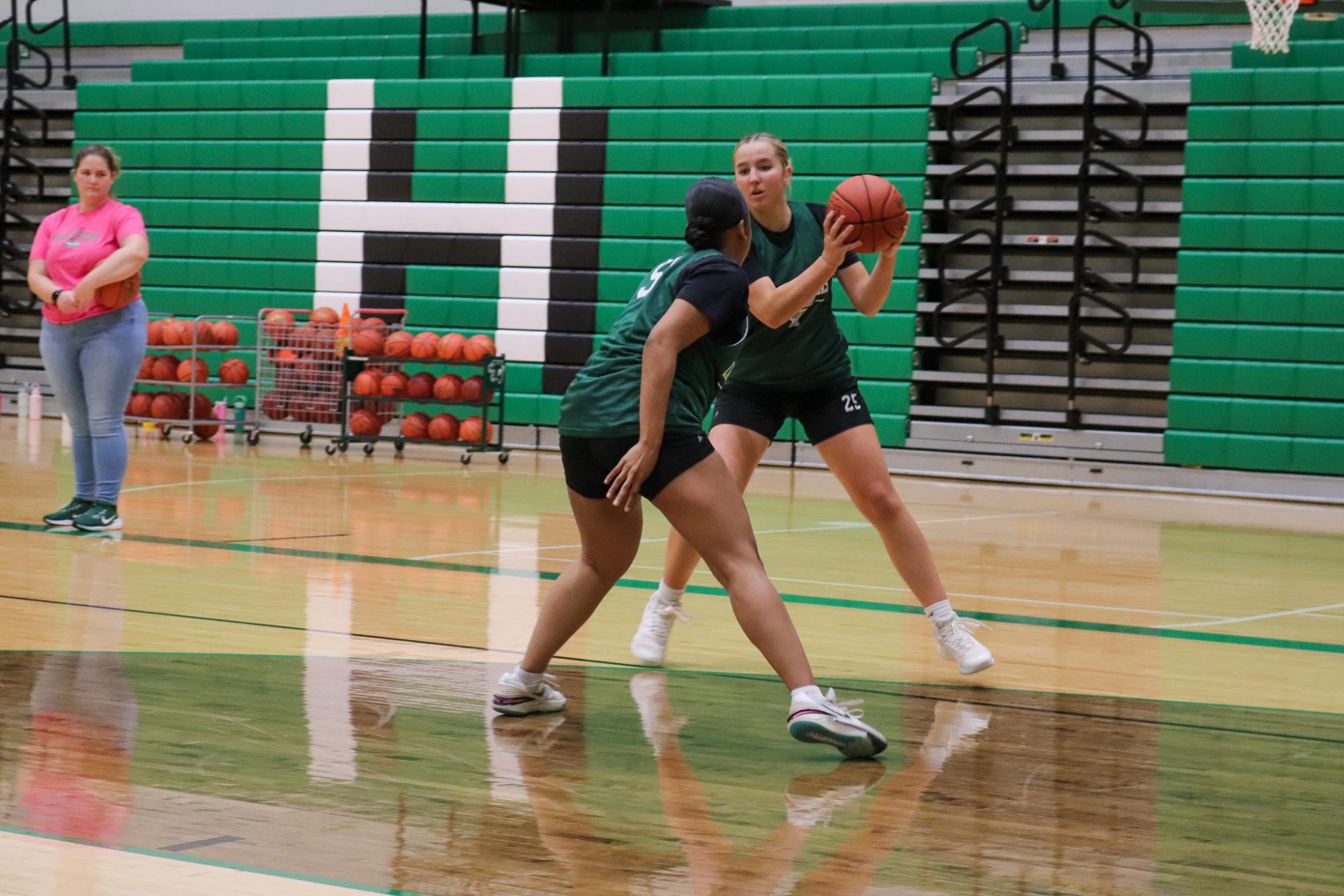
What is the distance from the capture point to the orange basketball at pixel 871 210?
4652mm

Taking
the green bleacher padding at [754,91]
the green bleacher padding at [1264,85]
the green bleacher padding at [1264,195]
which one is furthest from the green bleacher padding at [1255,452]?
the green bleacher padding at [754,91]

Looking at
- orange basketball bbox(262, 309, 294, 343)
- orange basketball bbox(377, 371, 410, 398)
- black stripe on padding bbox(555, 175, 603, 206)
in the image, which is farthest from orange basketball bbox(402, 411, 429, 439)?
black stripe on padding bbox(555, 175, 603, 206)

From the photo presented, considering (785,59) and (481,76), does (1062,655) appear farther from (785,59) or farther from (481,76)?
(481,76)

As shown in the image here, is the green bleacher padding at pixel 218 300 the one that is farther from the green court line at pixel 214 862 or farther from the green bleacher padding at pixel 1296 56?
the green court line at pixel 214 862

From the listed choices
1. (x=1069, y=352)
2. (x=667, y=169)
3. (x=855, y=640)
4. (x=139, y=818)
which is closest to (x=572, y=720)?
(x=139, y=818)

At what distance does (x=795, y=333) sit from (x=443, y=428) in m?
8.89

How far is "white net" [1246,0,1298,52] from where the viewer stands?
9938 millimetres

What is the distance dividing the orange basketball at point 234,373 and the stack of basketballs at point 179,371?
0.57 ft

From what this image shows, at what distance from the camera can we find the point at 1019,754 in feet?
12.9

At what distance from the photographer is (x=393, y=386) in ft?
44.6

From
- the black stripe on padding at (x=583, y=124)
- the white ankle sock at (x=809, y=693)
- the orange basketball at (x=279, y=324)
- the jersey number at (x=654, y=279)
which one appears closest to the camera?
the white ankle sock at (x=809, y=693)

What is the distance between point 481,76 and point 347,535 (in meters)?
8.45

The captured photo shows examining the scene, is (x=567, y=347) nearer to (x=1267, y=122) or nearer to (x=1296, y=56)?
(x=1267, y=122)

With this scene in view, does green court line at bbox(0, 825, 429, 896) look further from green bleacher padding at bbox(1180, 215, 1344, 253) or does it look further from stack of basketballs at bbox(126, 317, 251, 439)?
stack of basketballs at bbox(126, 317, 251, 439)
